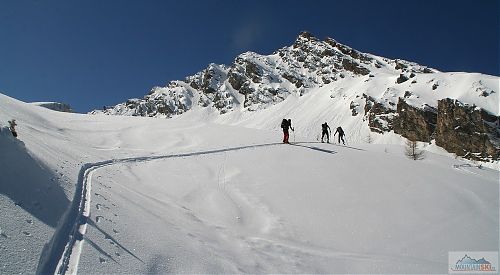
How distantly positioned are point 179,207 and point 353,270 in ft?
14.2

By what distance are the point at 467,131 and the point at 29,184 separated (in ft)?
313

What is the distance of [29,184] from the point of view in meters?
6.63

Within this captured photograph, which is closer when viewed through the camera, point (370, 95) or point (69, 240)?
point (69, 240)

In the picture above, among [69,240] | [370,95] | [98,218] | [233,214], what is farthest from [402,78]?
[69,240]

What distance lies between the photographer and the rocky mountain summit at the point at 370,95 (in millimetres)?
85938

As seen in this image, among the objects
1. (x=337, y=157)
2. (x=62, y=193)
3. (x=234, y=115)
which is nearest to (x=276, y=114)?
(x=234, y=115)

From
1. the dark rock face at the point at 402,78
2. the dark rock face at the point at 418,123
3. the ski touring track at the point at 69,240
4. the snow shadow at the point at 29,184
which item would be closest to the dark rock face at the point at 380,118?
the dark rock face at the point at 418,123

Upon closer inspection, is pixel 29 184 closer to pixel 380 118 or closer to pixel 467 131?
pixel 467 131

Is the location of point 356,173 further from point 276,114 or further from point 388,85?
point 276,114

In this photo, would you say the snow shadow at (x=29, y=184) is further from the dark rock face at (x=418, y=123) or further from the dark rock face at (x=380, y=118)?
the dark rock face at (x=380, y=118)

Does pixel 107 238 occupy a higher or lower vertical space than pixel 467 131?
lower

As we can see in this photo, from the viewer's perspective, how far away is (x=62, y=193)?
7207 mm

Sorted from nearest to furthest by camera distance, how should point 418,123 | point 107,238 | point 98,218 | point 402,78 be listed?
point 107,238 < point 98,218 < point 418,123 < point 402,78

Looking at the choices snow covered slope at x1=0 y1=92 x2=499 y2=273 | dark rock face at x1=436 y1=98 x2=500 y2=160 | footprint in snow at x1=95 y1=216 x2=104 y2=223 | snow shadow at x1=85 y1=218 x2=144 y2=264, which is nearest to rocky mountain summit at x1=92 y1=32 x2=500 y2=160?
dark rock face at x1=436 y1=98 x2=500 y2=160
